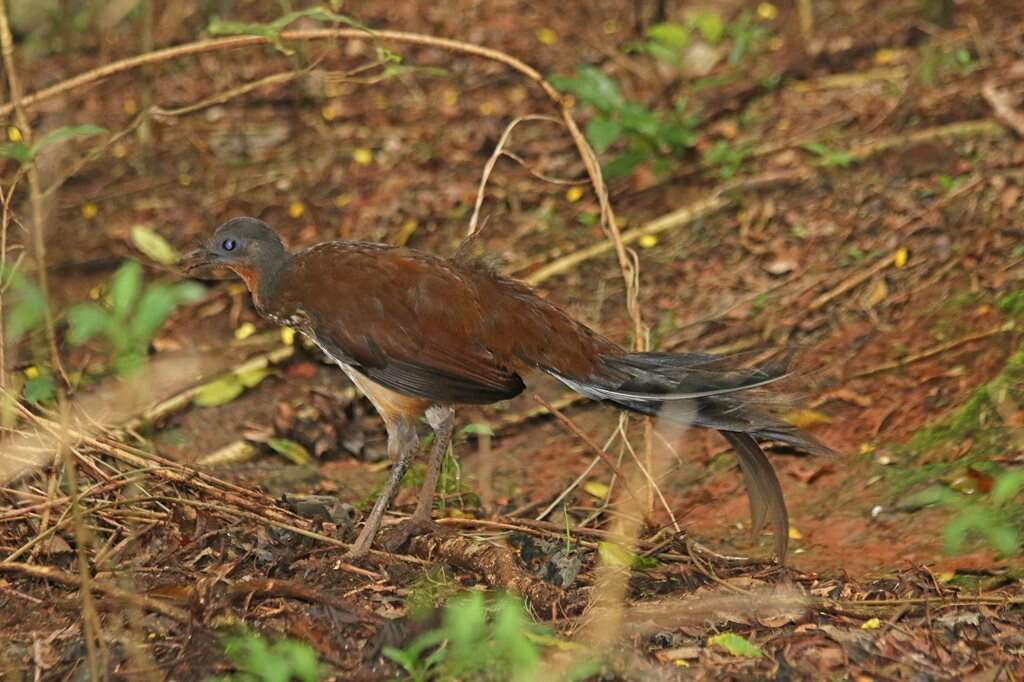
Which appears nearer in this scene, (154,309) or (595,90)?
(154,309)

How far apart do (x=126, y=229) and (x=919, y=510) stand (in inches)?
202

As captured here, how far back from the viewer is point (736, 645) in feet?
12.1

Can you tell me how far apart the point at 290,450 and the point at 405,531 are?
1649mm

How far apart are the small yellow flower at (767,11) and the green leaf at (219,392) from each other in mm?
5346

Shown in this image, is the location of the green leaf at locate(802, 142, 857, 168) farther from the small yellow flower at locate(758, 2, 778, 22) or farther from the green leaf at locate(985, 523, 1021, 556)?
the green leaf at locate(985, 523, 1021, 556)

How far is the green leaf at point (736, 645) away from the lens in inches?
144

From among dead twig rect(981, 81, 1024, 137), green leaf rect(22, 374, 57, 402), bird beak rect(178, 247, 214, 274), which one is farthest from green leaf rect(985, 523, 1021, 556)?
dead twig rect(981, 81, 1024, 137)

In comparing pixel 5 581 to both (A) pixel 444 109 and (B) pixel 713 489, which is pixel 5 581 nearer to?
(B) pixel 713 489

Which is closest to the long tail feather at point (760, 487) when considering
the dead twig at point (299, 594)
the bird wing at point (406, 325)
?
the bird wing at point (406, 325)

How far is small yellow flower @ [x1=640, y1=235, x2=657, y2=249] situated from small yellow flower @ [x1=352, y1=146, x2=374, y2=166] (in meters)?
2.11

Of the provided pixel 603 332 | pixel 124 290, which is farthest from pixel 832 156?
pixel 124 290

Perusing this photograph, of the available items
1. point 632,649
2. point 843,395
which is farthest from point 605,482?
point 632,649

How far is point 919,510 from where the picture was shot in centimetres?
490

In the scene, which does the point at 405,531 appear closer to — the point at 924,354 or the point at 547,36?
the point at 924,354
